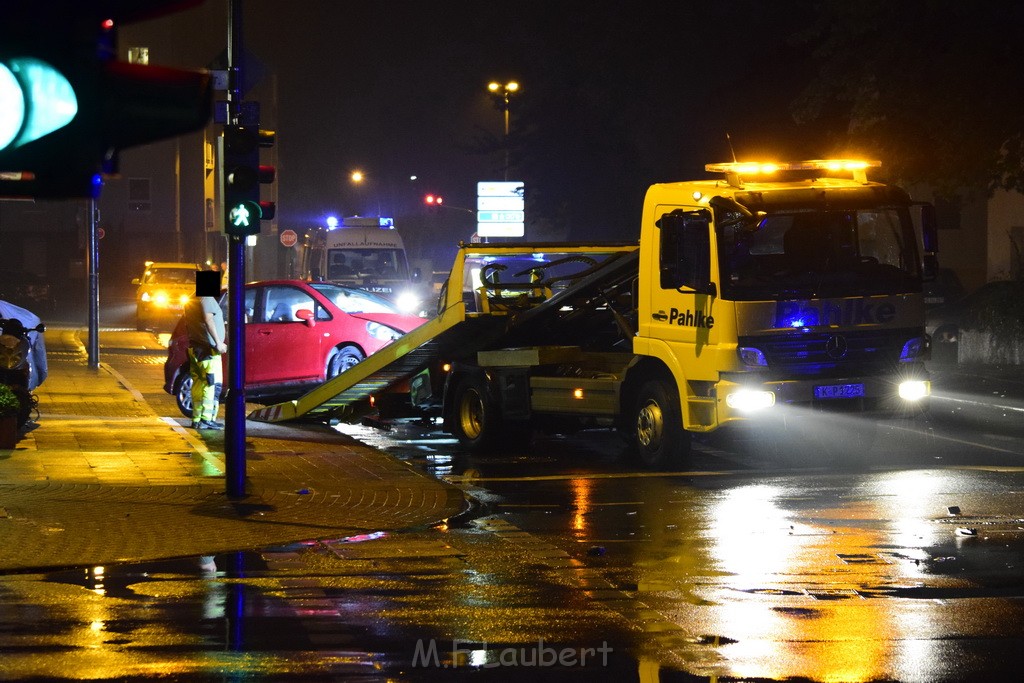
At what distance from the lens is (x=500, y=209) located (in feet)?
160

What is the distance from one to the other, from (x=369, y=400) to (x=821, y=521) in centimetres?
804

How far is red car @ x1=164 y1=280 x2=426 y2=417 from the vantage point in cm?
2019

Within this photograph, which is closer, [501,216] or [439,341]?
[439,341]

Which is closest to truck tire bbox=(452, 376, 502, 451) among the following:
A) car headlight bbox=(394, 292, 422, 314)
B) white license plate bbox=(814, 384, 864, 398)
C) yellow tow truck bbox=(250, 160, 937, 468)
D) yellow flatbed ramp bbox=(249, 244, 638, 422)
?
yellow flatbed ramp bbox=(249, 244, 638, 422)

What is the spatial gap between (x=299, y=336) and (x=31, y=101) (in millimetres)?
16139

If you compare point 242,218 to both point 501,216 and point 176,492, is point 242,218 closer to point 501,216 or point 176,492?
point 176,492

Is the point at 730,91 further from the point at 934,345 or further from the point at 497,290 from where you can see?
the point at 497,290

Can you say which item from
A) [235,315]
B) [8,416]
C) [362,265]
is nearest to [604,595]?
[235,315]

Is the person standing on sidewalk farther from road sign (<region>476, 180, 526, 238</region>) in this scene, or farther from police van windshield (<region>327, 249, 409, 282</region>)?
road sign (<region>476, 180, 526, 238</region>)

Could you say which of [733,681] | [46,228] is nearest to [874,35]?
[733,681]

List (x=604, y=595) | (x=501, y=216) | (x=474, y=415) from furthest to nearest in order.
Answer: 1. (x=501, y=216)
2. (x=474, y=415)
3. (x=604, y=595)

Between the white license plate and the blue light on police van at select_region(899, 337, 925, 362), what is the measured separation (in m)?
0.60

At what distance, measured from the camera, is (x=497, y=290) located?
55.3 feet

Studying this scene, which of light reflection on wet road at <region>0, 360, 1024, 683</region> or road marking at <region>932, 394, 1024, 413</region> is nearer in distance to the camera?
light reflection on wet road at <region>0, 360, 1024, 683</region>
